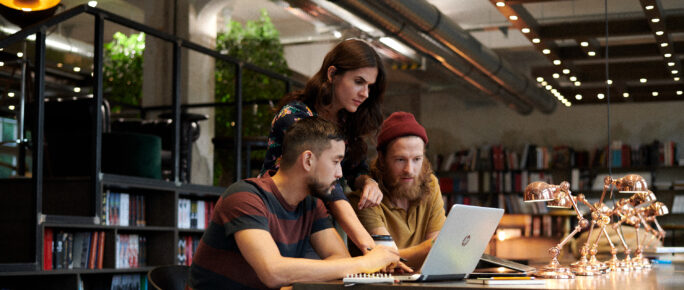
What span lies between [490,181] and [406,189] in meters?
9.77

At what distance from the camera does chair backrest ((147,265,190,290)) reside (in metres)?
2.36

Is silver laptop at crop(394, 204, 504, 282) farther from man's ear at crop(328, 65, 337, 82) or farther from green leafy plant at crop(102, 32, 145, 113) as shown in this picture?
green leafy plant at crop(102, 32, 145, 113)

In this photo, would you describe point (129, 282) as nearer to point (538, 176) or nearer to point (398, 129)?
point (398, 129)

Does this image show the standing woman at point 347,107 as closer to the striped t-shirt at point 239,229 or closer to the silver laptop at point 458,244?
the striped t-shirt at point 239,229

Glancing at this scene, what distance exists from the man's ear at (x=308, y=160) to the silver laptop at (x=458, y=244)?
40 cm

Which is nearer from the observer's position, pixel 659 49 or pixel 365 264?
pixel 365 264

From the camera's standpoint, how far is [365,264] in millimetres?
1825

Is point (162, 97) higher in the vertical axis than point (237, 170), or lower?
higher

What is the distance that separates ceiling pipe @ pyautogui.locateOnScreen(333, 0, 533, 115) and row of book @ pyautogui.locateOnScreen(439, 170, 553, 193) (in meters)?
0.97

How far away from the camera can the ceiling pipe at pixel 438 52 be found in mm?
6566

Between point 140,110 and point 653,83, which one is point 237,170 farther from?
point 653,83

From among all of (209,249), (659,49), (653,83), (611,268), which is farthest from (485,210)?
(653,83)

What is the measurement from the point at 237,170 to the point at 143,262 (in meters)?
1.21

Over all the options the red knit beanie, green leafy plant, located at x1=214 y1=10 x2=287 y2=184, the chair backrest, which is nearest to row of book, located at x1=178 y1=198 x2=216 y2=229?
green leafy plant, located at x1=214 y1=10 x2=287 y2=184
